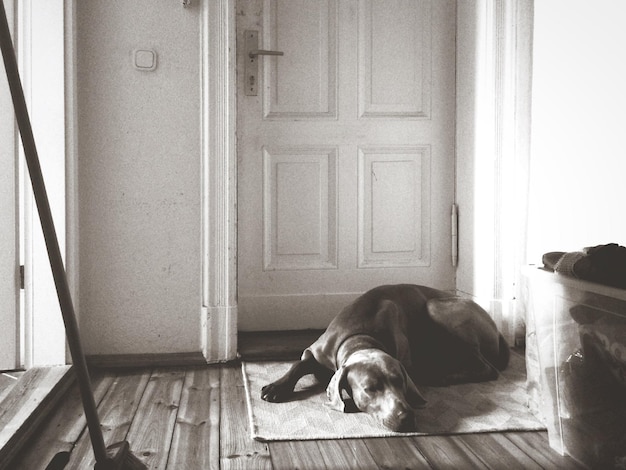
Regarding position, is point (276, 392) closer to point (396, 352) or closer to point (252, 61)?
point (396, 352)

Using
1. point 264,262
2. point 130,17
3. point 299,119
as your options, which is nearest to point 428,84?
point 299,119

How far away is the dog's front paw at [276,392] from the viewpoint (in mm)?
1970

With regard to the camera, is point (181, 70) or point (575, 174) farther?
point (181, 70)

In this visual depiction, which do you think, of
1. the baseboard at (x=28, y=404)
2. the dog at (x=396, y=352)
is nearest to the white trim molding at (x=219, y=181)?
the dog at (x=396, y=352)

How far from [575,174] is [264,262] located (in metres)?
1.33

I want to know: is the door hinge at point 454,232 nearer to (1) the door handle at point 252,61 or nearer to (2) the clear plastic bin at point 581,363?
(1) the door handle at point 252,61

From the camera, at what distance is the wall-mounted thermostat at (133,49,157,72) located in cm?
235

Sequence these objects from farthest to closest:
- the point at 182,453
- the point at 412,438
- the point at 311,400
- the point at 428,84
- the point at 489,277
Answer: the point at 428,84, the point at 489,277, the point at 311,400, the point at 412,438, the point at 182,453

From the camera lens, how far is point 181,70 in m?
2.38

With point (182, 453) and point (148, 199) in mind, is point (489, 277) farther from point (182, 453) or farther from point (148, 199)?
point (182, 453)

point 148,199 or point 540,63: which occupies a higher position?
point 540,63

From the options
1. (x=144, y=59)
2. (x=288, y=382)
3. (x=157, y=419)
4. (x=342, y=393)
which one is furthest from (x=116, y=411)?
(x=144, y=59)

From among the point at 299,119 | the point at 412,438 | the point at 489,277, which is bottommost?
the point at 412,438

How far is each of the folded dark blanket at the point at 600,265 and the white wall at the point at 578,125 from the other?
0.57m
